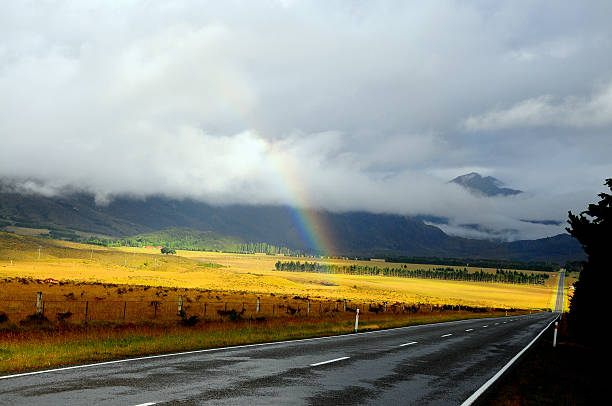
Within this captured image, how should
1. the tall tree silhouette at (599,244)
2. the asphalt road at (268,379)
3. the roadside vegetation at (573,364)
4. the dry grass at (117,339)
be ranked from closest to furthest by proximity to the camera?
the asphalt road at (268,379)
the roadside vegetation at (573,364)
the dry grass at (117,339)
the tall tree silhouette at (599,244)

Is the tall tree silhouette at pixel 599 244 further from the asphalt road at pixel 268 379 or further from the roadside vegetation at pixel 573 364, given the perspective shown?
the asphalt road at pixel 268 379

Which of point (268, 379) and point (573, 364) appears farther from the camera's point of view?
point (573, 364)

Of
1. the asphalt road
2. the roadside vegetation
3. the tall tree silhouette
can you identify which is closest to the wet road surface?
the asphalt road

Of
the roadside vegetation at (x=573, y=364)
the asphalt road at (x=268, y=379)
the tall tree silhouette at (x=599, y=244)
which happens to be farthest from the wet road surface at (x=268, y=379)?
the tall tree silhouette at (x=599, y=244)

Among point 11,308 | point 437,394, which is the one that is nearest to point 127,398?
point 437,394

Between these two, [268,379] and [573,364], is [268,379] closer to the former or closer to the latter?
[268,379]

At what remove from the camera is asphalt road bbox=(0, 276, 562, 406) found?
33.3 ft

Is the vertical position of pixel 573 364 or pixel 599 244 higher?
pixel 599 244

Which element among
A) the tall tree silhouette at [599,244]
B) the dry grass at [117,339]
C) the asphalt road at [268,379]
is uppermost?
the tall tree silhouette at [599,244]

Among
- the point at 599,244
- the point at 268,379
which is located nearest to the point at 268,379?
the point at 268,379

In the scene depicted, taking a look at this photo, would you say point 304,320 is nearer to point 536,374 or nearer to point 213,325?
point 213,325

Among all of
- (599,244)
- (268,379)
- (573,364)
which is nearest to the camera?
(268,379)

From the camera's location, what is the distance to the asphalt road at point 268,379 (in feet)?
33.3

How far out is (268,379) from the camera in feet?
41.4
